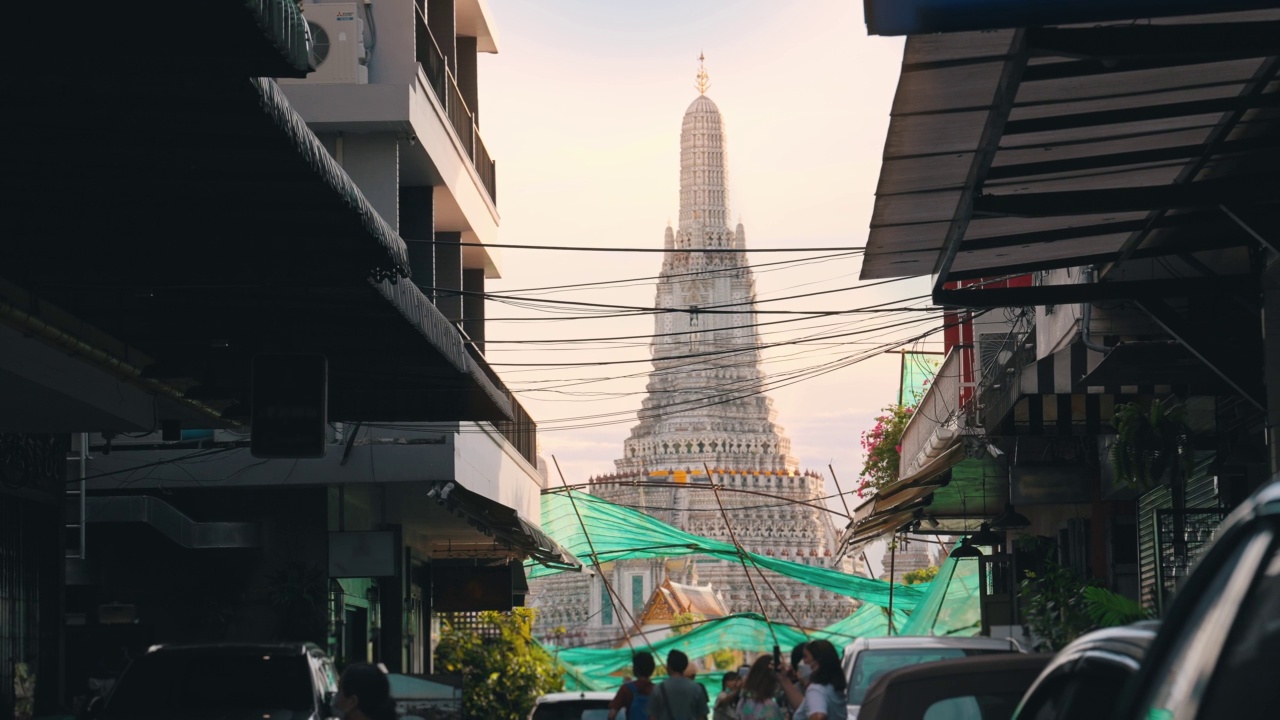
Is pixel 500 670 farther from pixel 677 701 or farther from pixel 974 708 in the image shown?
pixel 974 708

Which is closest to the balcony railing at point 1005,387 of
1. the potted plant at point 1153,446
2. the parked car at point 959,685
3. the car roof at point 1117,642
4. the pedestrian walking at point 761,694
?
the potted plant at point 1153,446

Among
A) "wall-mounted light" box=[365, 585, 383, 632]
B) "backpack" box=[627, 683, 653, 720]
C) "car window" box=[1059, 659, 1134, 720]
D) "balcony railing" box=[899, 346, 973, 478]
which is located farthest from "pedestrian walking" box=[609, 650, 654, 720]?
"wall-mounted light" box=[365, 585, 383, 632]

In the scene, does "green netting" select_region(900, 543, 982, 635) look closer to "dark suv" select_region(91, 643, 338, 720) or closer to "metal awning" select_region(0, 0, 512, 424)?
"metal awning" select_region(0, 0, 512, 424)

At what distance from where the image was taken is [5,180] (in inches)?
317

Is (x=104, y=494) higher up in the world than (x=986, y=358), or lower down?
lower down

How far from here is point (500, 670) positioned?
2561 centimetres

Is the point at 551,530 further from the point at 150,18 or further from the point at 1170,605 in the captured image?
the point at 1170,605

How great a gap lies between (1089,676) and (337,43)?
16.4 meters

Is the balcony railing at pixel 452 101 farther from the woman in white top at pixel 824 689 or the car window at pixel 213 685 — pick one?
the woman in white top at pixel 824 689

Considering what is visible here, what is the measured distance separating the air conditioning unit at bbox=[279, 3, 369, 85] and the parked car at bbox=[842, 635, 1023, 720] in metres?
9.26

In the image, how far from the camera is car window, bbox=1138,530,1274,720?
203cm

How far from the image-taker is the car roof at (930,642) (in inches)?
439

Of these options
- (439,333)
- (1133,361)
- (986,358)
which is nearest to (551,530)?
(986,358)

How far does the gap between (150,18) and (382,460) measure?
47.0 feet
